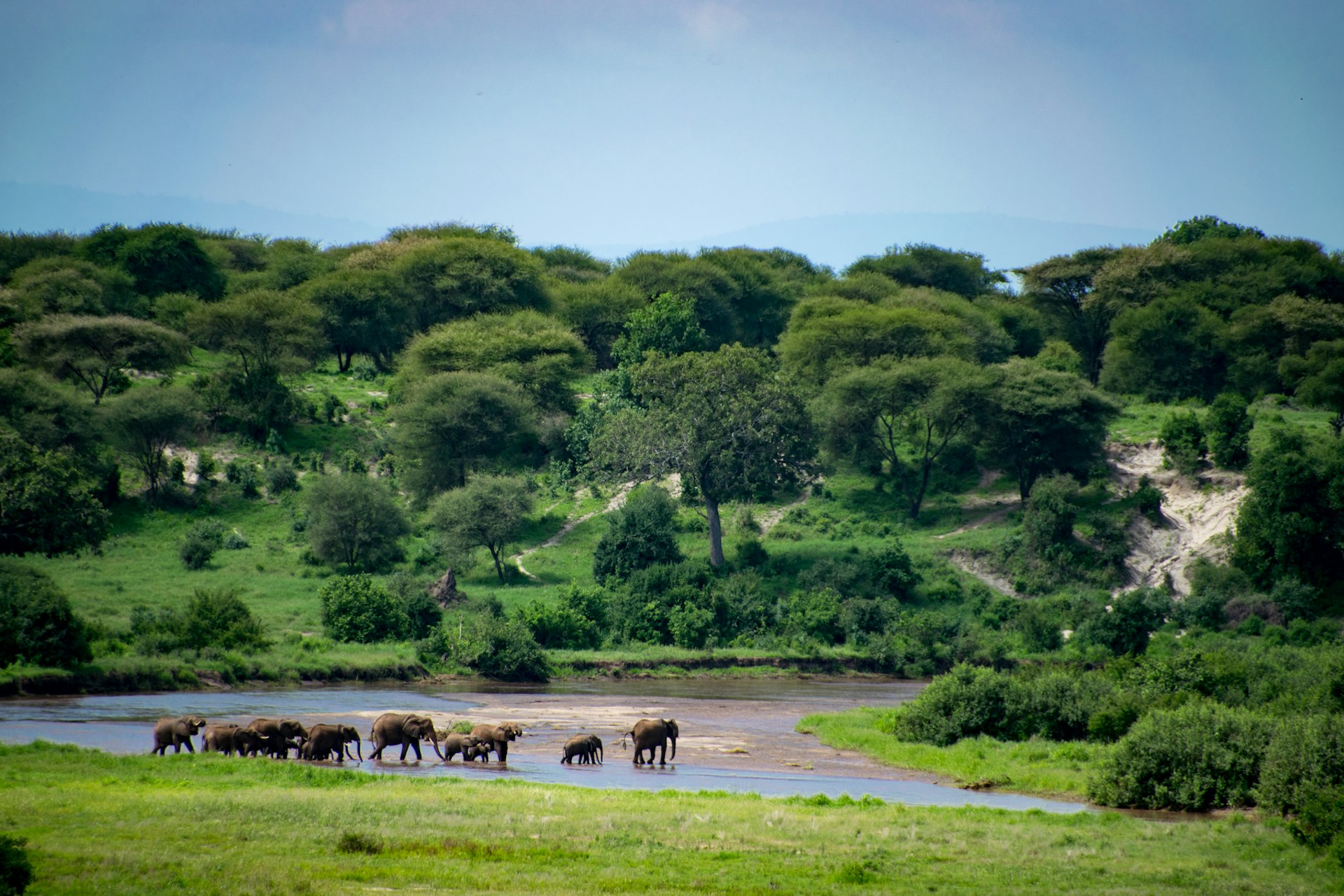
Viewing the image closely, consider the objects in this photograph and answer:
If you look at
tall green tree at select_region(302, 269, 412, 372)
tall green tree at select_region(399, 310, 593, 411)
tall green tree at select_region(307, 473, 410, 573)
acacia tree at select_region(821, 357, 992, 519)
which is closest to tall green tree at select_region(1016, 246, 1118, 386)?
acacia tree at select_region(821, 357, 992, 519)

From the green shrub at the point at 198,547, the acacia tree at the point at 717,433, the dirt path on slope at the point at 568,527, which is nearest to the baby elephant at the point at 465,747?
the green shrub at the point at 198,547

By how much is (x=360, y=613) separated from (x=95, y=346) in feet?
97.5

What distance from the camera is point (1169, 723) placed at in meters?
23.2

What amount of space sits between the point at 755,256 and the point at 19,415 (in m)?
68.4

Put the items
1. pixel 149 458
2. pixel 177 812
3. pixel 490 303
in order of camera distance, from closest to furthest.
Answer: pixel 177 812, pixel 149 458, pixel 490 303

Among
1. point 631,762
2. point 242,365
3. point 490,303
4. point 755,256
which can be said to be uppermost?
point 755,256

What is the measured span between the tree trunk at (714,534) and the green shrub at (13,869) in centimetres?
4834

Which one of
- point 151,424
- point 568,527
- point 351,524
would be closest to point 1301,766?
point 351,524

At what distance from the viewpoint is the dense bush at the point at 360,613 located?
4716cm

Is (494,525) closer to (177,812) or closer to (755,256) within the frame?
(177,812)

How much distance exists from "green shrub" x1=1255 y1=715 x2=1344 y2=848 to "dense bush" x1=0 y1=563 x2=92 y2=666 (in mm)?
30473

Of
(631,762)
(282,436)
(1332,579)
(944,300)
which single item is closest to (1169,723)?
(631,762)

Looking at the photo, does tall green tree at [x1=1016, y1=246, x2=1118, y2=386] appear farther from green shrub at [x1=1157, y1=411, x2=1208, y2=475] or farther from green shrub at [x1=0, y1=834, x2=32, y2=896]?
green shrub at [x1=0, y1=834, x2=32, y2=896]

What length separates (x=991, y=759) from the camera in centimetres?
2797
